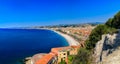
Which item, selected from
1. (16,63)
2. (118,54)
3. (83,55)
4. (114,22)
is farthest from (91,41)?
(16,63)

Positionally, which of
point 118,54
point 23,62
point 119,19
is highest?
point 119,19

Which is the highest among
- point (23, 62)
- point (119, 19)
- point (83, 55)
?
point (119, 19)

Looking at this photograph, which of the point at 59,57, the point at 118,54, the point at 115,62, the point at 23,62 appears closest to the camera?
the point at 115,62

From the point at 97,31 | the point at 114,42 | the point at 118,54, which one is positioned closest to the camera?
the point at 118,54

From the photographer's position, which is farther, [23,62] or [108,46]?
[23,62]

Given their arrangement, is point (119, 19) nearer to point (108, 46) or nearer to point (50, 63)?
point (108, 46)

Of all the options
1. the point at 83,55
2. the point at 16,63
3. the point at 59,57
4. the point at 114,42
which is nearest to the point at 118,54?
the point at 114,42

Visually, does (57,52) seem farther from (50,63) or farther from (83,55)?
(83,55)

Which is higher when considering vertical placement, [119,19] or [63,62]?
[119,19]

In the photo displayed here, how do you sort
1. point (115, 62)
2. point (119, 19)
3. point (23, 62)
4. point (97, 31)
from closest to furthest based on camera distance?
point (115, 62) → point (119, 19) → point (97, 31) → point (23, 62)
